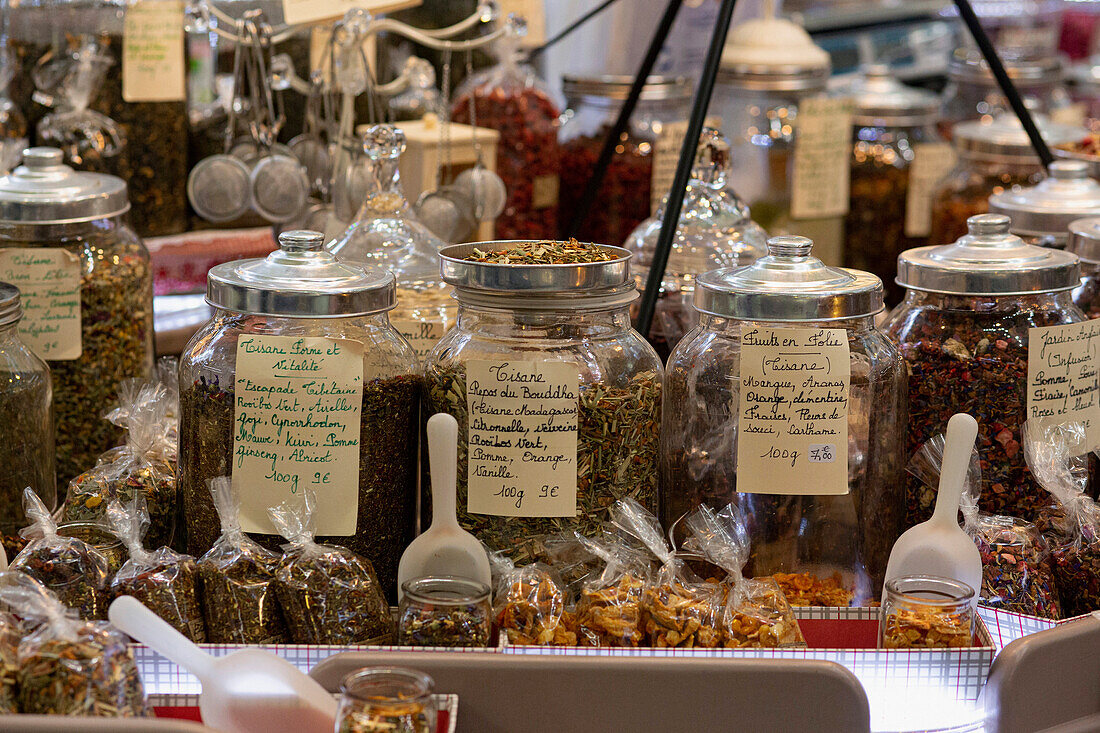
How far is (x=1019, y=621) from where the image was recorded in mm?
974

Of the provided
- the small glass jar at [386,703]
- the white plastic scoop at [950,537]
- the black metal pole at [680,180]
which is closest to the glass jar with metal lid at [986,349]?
the white plastic scoop at [950,537]

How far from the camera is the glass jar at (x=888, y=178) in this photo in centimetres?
203

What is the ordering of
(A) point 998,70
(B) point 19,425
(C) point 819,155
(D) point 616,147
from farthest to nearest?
(C) point 819,155, (D) point 616,147, (A) point 998,70, (B) point 19,425

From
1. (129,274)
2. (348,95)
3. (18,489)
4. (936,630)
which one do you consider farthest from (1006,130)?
(18,489)

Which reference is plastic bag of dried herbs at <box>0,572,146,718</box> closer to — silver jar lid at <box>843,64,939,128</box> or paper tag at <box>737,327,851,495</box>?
paper tag at <box>737,327,851,495</box>

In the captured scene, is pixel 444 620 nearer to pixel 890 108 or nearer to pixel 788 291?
pixel 788 291

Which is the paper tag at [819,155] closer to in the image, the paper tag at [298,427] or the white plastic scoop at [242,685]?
the paper tag at [298,427]

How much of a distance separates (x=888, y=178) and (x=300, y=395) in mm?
1374

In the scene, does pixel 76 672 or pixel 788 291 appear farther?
pixel 788 291

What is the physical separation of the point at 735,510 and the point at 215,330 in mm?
477

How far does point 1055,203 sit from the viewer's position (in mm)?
1414

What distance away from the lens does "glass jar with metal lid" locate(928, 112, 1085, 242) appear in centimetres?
184

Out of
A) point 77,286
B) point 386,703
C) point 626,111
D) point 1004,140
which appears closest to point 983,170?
point 1004,140

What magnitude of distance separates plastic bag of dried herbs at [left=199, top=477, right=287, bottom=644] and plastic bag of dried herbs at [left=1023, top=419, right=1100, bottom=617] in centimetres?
68
